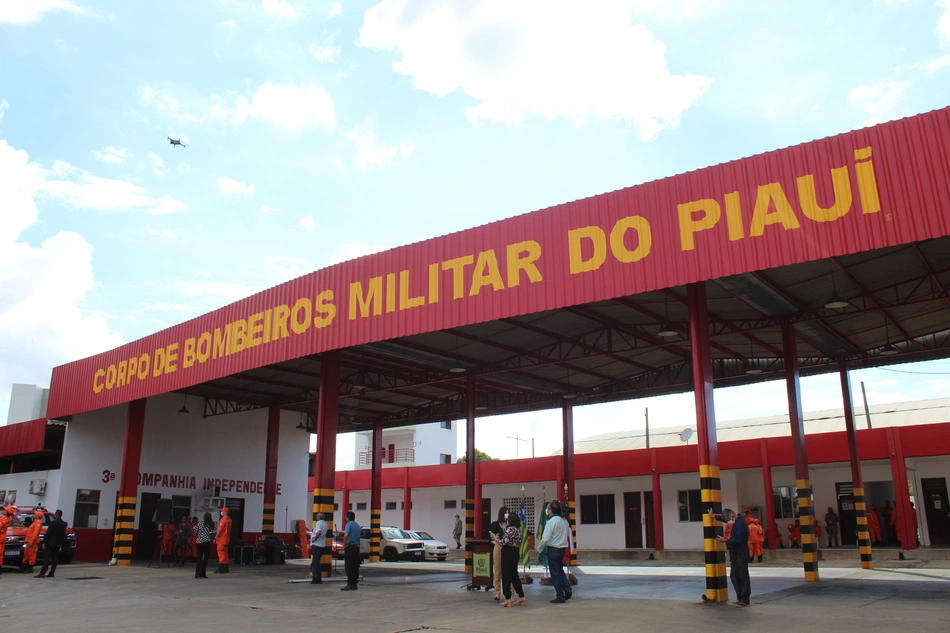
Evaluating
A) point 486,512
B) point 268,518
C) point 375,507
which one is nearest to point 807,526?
point 375,507

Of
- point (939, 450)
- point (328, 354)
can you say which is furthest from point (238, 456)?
point (939, 450)

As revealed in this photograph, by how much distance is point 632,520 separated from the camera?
3500cm

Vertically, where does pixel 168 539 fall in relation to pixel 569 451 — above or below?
below

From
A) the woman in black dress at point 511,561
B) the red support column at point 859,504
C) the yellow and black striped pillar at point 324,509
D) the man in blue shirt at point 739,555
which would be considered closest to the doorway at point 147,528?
the yellow and black striped pillar at point 324,509

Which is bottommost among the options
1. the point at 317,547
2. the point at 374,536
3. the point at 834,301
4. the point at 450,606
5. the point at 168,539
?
the point at 450,606

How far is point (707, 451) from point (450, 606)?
5172 mm

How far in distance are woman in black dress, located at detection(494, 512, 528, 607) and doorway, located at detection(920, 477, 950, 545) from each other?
2237 centimetres

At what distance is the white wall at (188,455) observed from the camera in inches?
1061

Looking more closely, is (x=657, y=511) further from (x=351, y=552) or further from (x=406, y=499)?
(x=351, y=552)

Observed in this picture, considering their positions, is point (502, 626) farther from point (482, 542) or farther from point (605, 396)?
point (605, 396)

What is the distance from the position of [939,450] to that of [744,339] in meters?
10.3

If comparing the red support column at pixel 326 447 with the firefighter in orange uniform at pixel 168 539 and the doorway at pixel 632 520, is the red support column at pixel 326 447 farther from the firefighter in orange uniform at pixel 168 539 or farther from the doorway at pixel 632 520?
the doorway at pixel 632 520

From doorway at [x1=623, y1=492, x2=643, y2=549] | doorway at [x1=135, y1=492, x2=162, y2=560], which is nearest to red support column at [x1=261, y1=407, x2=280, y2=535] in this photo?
doorway at [x1=135, y1=492, x2=162, y2=560]

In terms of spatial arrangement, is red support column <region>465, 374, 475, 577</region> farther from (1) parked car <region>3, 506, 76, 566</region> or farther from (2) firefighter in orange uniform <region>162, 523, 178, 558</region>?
(1) parked car <region>3, 506, 76, 566</region>
